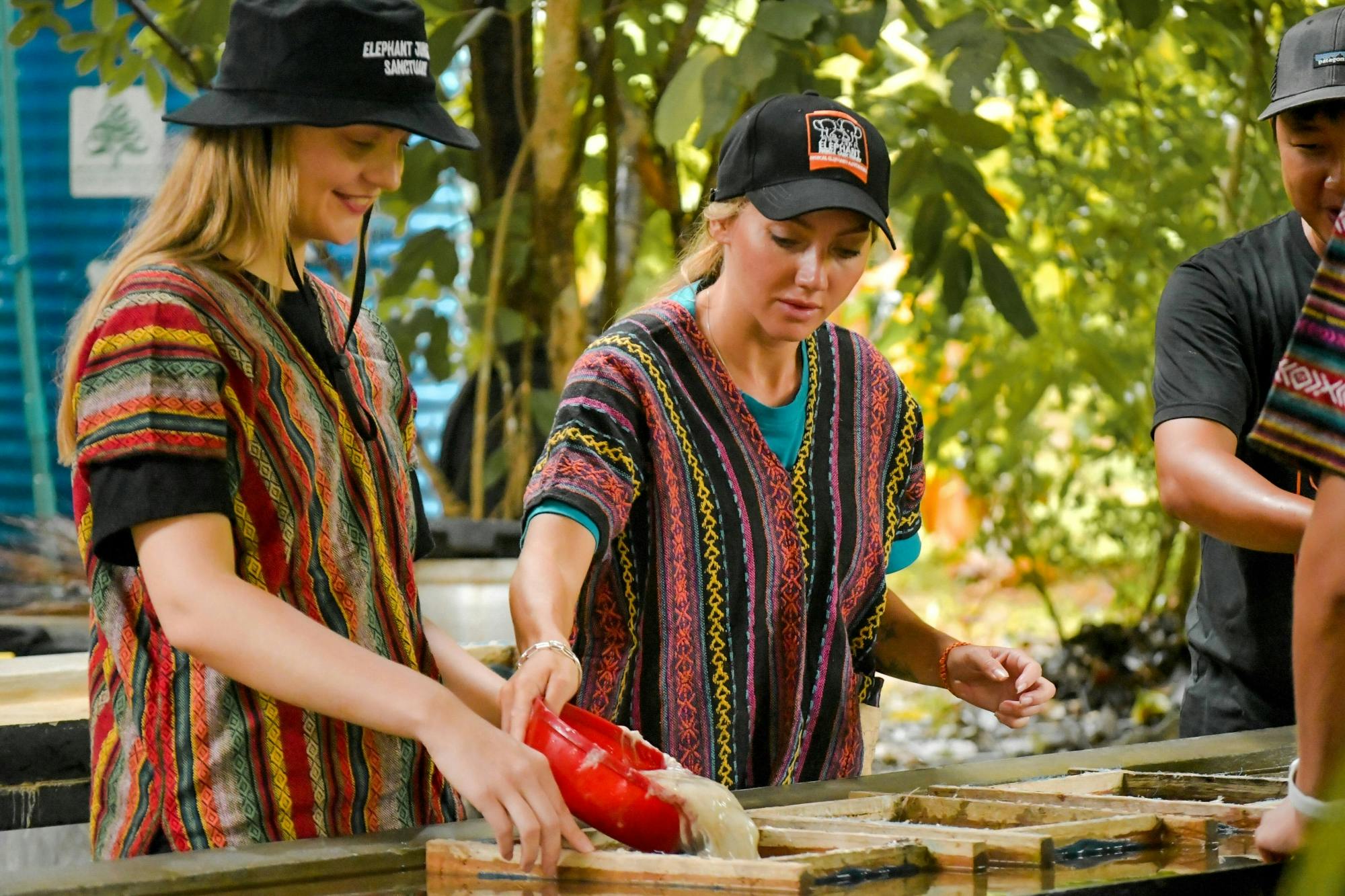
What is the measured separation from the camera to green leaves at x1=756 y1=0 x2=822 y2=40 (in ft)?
9.95

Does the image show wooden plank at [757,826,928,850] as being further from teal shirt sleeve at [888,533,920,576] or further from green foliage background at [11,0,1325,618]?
green foliage background at [11,0,1325,618]

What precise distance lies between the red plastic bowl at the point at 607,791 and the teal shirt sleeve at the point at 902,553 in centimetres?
88

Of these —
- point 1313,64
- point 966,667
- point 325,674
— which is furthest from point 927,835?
point 1313,64

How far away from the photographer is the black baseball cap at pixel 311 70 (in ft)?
5.25

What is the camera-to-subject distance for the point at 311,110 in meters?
1.60

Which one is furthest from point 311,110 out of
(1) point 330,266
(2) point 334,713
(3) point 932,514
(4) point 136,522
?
(3) point 932,514

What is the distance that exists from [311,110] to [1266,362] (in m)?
1.42

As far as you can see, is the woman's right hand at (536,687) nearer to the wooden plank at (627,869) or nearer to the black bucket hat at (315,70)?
the wooden plank at (627,869)

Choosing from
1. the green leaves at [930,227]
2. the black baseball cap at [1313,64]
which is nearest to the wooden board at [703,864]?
the black baseball cap at [1313,64]

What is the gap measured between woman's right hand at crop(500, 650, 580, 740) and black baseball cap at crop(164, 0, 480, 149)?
0.55m

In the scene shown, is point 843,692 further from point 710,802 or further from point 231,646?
point 231,646

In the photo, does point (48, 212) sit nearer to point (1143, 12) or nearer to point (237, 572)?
point (1143, 12)

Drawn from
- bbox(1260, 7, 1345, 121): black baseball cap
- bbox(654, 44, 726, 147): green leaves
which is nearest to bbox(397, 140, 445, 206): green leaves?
bbox(654, 44, 726, 147): green leaves

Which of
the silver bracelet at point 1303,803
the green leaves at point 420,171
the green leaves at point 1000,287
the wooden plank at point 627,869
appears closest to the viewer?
the silver bracelet at point 1303,803
